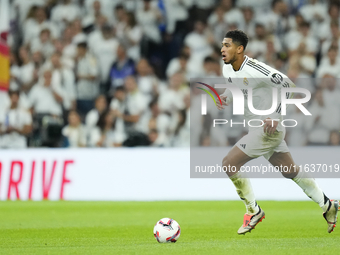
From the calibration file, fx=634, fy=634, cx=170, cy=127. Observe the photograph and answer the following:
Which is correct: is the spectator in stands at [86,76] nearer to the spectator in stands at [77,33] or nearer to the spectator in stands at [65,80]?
the spectator in stands at [65,80]

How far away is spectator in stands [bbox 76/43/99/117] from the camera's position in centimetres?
1533

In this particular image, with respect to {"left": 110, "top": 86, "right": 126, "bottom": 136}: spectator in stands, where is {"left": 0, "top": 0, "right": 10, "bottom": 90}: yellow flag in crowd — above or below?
above

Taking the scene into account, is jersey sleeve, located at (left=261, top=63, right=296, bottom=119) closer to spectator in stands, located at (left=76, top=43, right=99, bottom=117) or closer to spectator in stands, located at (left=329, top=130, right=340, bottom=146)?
spectator in stands, located at (left=329, top=130, right=340, bottom=146)

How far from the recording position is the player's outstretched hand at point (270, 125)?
743cm

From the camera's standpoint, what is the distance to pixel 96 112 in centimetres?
1441

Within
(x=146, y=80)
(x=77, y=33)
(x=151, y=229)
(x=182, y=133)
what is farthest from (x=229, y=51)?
(x=77, y=33)

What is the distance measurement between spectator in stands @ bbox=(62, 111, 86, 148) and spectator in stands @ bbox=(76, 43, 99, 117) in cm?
113

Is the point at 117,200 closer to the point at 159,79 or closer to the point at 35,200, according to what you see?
the point at 35,200

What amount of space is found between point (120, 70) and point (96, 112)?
145 cm

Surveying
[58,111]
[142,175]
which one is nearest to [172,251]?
[142,175]

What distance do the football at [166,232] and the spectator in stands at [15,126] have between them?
7637 mm

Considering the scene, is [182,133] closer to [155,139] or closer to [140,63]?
[155,139]

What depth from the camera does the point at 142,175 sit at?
13.0 m

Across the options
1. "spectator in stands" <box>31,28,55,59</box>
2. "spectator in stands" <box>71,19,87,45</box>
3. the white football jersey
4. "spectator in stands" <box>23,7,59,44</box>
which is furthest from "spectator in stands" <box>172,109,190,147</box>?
the white football jersey
